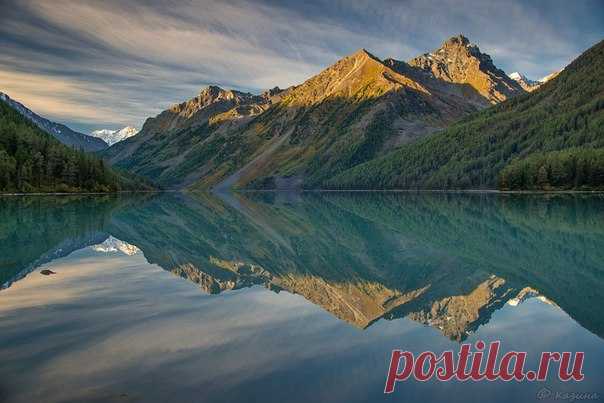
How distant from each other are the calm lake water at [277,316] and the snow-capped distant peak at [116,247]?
17 cm

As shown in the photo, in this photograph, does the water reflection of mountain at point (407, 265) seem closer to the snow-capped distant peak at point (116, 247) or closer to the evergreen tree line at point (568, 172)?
the snow-capped distant peak at point (116, 247)

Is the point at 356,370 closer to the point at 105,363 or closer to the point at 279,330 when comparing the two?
the point at 279,330

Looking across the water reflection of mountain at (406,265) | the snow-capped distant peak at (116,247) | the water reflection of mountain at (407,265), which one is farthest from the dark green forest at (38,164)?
the snow-capped distant peak at (116,247)

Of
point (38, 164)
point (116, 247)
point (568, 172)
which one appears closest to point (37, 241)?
point (116, 247)

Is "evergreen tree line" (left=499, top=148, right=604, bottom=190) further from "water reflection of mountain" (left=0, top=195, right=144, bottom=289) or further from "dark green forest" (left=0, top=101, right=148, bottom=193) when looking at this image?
"dark green forest" (left=0, top=101, right=148, bottom=193)

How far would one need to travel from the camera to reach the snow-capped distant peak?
138ft

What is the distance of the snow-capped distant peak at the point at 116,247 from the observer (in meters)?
42.2

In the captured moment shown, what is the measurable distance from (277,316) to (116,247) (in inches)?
1096


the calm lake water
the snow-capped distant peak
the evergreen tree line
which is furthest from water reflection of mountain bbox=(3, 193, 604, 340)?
the evergreen tree line

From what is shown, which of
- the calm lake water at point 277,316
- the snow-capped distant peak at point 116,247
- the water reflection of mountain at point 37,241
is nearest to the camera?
the calm lake water at point 277,316

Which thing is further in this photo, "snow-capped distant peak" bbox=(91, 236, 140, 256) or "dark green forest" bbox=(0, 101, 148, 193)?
"dark green forest" bbox=(0, 101, 148, 193)

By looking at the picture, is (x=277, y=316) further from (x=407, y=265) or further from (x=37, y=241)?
(x=37, y=241)

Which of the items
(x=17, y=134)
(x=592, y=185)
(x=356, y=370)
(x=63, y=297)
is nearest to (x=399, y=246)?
(x=63, y=297)

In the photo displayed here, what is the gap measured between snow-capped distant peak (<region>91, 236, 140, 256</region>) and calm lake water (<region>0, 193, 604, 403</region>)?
0.56ft
